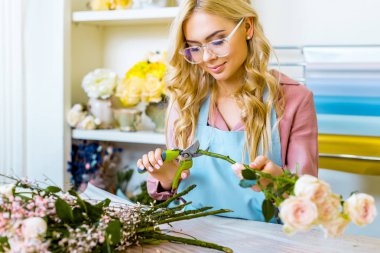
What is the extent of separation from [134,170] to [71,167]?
0.39 metres

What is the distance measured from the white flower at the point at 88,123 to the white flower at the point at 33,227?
1824mm

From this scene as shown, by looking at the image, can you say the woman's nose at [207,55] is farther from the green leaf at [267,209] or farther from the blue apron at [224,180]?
the green leaf at [267,209]

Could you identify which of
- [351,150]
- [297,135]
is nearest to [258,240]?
[297,135]

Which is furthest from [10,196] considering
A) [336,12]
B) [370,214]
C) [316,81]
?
[336,12]

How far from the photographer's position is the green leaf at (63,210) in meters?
1.03

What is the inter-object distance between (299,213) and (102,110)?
2.03 m

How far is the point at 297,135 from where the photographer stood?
176 centimetres

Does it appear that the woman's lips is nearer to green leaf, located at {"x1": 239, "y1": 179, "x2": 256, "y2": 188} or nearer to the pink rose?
green leaf, located at {"x1": 239, "y1": 179, "x2": 256, "y2": 188}

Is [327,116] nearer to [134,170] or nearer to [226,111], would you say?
[226,111]

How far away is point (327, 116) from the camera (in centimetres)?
239

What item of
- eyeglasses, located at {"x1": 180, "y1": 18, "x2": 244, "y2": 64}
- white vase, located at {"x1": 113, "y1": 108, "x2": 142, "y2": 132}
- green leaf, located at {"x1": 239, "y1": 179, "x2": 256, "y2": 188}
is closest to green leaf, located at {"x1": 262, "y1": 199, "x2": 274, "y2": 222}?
green leaf, located at {"x1": 239, "y1": 179, "x2": 256, "y2": 188}

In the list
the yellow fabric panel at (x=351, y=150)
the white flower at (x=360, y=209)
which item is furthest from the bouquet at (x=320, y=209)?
the yellow fabric panel at (x=351, y=150)

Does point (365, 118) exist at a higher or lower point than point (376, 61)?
lower

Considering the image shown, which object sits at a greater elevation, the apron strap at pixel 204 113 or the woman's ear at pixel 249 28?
the woman's ear at pixel 249 28
